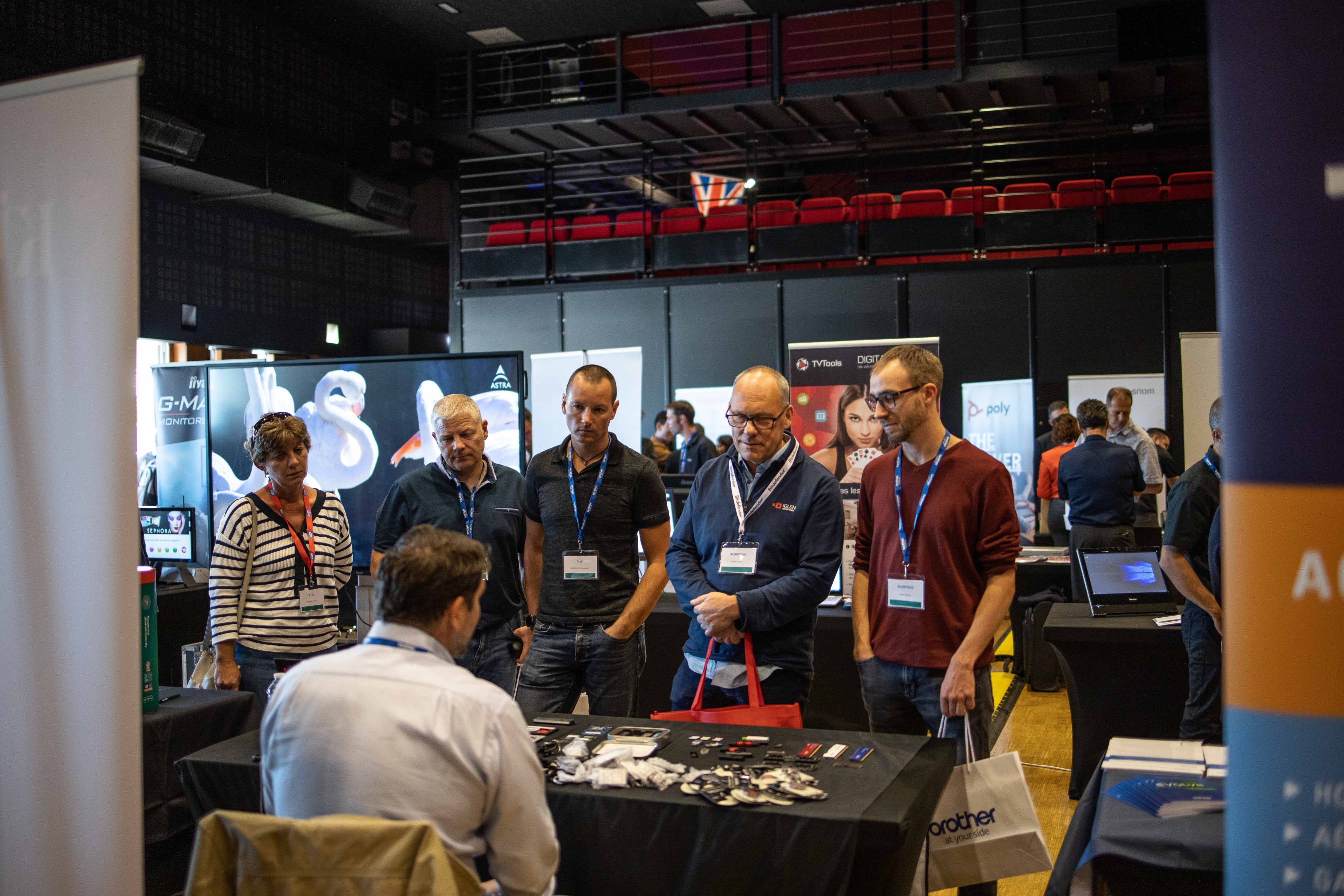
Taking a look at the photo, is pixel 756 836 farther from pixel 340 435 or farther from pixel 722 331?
pixel 722 331

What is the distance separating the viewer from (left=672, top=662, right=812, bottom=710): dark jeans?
107 inches

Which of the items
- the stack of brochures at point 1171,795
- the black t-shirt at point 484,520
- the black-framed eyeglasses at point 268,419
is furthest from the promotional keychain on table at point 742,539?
the black-framed eyeglasses at point 268,419

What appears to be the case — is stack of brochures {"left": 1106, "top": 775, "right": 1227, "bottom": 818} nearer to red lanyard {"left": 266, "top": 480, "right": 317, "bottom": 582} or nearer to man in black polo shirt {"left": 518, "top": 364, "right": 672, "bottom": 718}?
man in black polo shirt {"left": 518, "top": 364, "right": 672, "bottom": 718}

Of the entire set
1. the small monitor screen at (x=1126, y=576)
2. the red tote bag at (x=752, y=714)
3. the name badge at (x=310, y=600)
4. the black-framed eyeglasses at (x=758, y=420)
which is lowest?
the red tote bag at (x=752, y=714)

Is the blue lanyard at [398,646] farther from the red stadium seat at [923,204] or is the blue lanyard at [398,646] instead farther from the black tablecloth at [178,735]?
the red stadium seat at [923,204]

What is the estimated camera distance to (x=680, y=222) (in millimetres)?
10391

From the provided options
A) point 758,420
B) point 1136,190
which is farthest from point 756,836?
point 1136,190

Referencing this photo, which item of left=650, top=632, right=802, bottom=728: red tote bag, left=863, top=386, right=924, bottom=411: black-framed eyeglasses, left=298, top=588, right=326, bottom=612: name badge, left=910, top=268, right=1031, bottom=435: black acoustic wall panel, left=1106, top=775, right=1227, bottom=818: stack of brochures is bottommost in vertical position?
left=1106, top=775, right=1227, bottom=818: stack of brochures

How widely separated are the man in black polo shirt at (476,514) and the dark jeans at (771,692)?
0.71 metres

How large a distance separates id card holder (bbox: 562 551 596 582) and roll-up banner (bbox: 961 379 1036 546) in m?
6.47

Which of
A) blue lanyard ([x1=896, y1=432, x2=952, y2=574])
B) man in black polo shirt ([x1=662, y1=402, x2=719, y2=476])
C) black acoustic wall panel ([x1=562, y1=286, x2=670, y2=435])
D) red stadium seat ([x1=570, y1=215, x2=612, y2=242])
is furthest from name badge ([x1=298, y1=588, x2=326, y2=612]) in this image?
red stadium seat ([x1=570, y1=215, x2=612, y2=242])

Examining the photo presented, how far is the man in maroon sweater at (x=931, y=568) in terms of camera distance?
2568mm

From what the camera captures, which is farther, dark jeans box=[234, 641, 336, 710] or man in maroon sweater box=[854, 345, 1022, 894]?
dark jeans box=[234, 641, 336, 710]

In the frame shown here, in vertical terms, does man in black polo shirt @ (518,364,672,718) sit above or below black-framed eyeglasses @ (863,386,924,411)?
below
